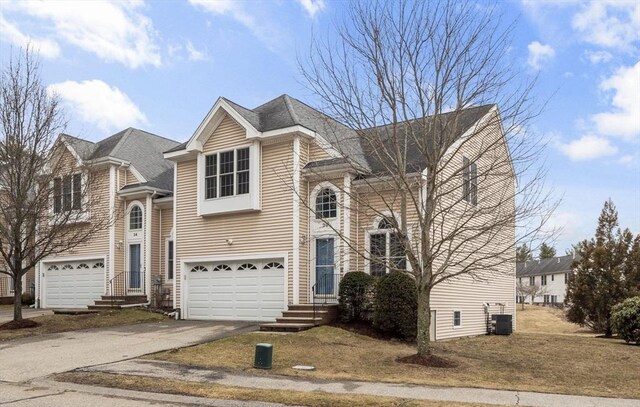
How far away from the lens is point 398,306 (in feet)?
54.6

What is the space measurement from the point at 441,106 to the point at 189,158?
39.0 ft

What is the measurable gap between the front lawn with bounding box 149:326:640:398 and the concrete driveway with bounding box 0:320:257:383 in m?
1.15

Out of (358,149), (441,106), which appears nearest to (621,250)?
(358,149)

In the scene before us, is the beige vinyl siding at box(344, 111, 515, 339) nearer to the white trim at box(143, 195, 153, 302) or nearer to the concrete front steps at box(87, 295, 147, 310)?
the white trim at box(143, 195, 153, 302)

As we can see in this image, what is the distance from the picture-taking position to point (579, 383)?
38.4ft

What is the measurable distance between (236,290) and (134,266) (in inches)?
260

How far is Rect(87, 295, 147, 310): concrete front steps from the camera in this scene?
23422mm

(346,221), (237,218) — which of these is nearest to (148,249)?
(237,218)

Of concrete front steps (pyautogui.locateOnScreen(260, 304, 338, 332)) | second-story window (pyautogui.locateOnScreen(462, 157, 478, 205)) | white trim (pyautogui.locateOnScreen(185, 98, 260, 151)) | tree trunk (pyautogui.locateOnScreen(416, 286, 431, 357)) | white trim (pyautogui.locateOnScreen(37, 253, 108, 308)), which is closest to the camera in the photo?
tree trunk (pyautogui.locateOnScreen(416, 286, 431, 357))

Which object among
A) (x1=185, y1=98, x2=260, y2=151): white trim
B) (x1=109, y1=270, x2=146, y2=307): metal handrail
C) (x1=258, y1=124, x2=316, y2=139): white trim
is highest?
(x1=185, y1=98, x2=260, y2=151): white trim

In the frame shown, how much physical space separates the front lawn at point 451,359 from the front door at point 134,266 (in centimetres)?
1038

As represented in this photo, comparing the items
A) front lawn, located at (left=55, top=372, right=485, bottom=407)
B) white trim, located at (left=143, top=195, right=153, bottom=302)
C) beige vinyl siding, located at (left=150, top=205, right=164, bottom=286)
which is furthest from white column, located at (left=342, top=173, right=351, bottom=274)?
white trim, located at (left=143, top=195, right=153, bottom=302)

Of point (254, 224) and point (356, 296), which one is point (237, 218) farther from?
point (356, 296)

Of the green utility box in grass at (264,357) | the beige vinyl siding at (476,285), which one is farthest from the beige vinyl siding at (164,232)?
the green utility box in grass at (264,357)
